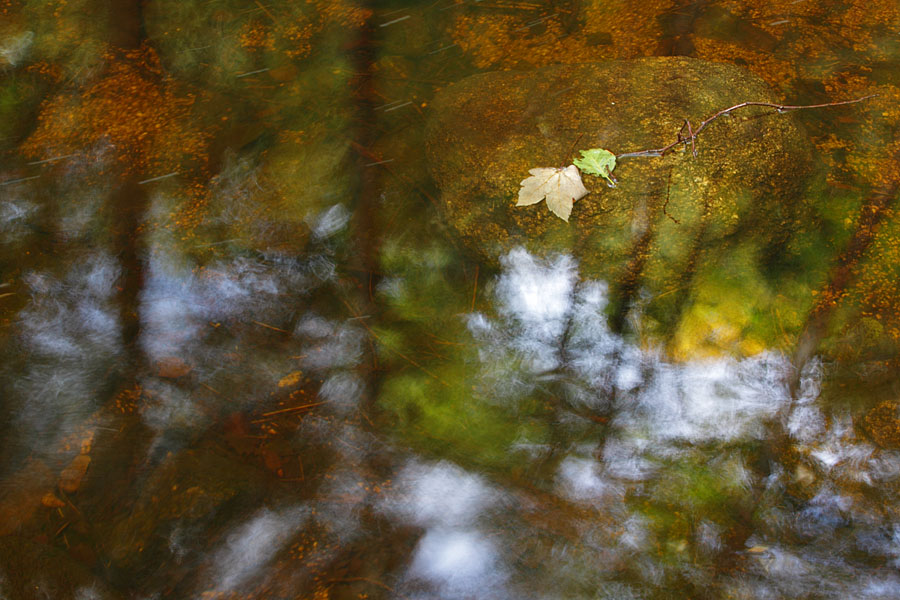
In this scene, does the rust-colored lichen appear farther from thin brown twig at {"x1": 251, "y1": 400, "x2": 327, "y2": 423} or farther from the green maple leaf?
thin brown twig at {"x1": 251, "y1": 400, "x2": 327, "y2": 423}

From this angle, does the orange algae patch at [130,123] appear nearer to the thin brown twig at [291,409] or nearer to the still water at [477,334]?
the still water at [477,334]

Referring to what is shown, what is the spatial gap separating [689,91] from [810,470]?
150 centimetres

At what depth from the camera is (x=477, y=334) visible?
2.25 meters

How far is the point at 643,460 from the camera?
1936mm

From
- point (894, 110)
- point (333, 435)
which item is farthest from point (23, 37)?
point (894, 110)

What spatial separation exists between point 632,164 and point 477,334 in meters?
0.88

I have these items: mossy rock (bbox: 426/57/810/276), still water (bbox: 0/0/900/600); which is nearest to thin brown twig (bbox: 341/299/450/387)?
still water (bbox: 0/0/900/600)

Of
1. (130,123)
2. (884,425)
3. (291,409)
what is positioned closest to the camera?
(884,425)

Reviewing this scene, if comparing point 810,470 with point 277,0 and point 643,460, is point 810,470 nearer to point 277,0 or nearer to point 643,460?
point 643,460

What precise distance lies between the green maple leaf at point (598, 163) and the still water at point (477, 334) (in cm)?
4

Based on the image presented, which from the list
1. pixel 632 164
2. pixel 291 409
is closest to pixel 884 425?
pixel 632 164

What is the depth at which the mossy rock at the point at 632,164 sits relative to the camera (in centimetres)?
217

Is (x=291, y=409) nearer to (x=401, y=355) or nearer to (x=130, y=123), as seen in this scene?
(x=401, y=355)

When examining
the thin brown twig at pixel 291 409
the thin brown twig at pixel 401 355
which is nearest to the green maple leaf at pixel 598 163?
the thin brown twig at pixel 401 355
